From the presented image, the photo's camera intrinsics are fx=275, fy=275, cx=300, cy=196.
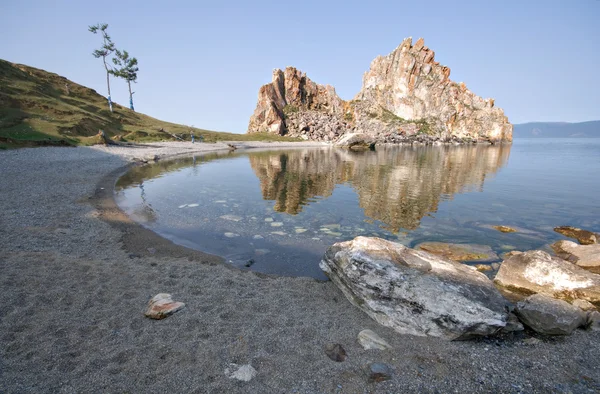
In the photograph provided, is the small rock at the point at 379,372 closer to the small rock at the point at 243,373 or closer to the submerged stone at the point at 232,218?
the small rock at the point at 243,373

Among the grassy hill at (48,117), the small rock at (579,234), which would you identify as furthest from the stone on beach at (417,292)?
the grassy hill at (48,117)

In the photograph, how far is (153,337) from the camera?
6012mm

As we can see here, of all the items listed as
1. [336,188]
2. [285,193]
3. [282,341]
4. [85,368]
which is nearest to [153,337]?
[85,368]

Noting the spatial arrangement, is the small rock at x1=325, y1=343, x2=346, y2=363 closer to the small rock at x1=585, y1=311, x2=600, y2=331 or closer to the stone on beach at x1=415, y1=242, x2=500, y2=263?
the small rock at x1=585, y1=311, x2=600, y2=331

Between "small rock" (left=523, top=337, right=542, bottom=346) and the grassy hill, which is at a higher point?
the grassy hill

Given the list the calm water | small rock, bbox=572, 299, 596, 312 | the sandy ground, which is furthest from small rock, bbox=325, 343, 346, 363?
small rock, bbox=572, 299, 596, 312

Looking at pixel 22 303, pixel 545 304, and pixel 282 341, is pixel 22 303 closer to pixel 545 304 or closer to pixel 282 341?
pixel 282 341

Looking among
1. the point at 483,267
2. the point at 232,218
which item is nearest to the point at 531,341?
the point at 483,267

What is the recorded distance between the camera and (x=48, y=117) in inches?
2287

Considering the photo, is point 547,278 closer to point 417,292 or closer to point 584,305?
point 584,305

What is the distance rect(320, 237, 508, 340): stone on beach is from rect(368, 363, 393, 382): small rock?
148cm

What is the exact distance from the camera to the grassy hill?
45.0 meters

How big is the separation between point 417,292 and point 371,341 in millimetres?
1674

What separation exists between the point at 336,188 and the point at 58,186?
76.5 feet
